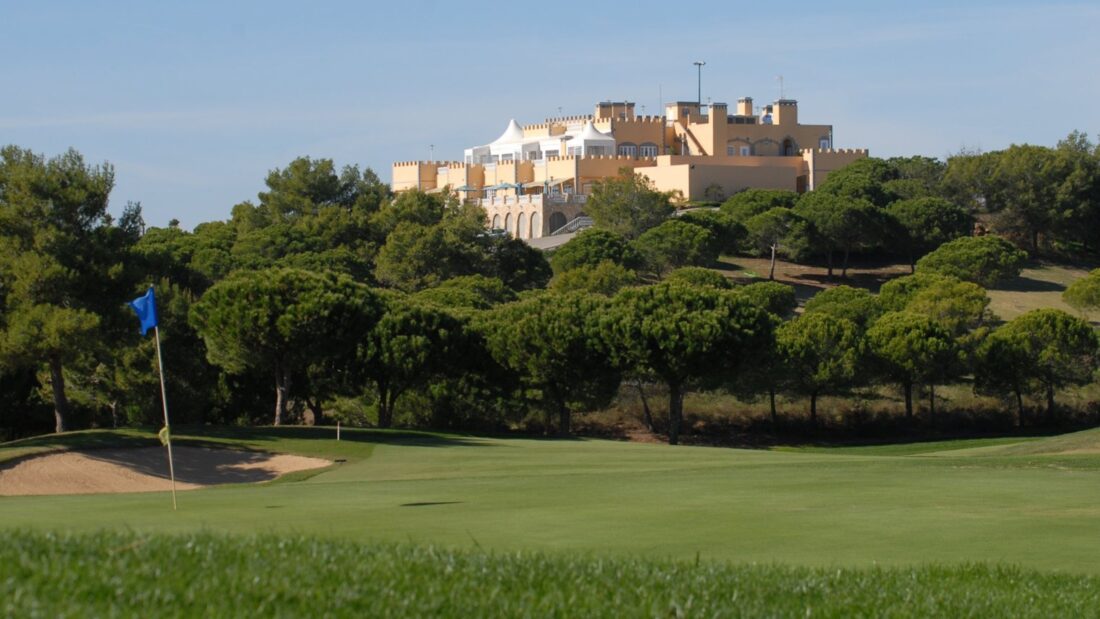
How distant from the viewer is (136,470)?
107 ft

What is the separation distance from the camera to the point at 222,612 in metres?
7.88

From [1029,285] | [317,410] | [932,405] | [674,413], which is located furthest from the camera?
[1029,285]

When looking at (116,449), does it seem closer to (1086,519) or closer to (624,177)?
(1086,519)

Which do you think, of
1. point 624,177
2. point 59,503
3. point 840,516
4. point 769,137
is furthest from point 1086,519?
point 769,137

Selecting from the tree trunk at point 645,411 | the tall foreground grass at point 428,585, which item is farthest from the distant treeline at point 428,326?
the tall foreground grass at point 428,585

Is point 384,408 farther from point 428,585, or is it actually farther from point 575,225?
point 575,225

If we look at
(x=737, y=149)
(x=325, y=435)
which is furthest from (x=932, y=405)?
(x=737, y=149)

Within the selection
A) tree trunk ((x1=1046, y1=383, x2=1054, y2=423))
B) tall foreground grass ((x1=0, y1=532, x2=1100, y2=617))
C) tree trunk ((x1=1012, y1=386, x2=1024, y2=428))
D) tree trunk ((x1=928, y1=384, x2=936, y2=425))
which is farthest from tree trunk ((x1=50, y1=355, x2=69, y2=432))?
tree trunk ((x1=1046, y1=383, x2=1054, y2=423))

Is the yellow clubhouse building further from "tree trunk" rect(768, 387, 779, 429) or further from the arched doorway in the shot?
"tree trunk" rect(768, 387, 779, 429)

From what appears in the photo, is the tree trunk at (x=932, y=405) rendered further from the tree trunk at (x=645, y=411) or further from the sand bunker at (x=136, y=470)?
the sand bunker at (x=136, y=470)

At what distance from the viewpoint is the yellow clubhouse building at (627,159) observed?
113 metres

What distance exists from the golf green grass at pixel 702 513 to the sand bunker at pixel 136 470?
4.46m

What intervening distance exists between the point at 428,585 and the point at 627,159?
110752 millimetres

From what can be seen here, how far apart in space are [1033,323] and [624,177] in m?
52.2
